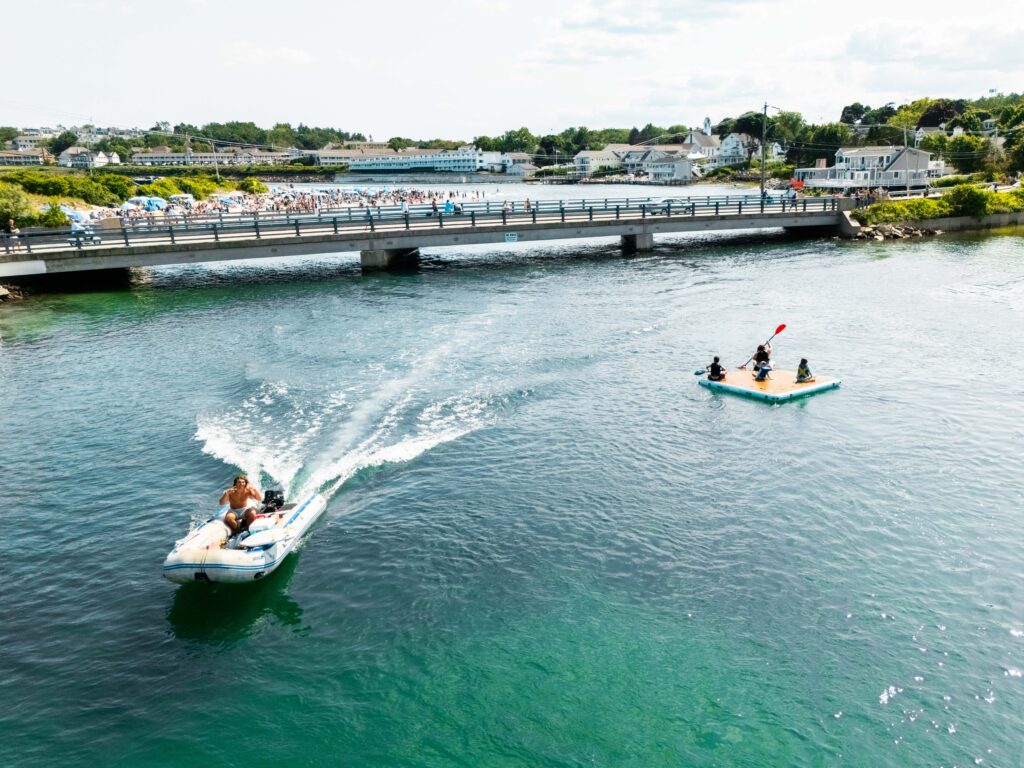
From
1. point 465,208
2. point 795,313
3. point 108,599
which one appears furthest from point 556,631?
point 465,208

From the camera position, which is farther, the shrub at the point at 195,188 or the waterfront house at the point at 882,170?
the shrub at the point at 195,188

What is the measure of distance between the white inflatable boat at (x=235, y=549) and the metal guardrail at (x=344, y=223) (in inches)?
1423

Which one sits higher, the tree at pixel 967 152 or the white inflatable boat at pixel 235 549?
the tree at pixel 967 152

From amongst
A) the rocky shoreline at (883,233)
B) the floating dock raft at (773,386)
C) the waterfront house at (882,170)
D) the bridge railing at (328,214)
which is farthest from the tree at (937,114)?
the floating dock raft at (773,386)

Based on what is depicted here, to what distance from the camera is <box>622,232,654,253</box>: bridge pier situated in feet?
200

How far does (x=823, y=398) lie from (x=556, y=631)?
1615cm

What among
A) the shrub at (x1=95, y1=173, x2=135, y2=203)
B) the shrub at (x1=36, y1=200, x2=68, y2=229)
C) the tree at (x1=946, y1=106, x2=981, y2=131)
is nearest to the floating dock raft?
the shrub at (x1=36, y1=200, x2=68, y2=229)

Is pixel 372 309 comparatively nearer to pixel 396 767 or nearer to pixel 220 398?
pixel 220 398

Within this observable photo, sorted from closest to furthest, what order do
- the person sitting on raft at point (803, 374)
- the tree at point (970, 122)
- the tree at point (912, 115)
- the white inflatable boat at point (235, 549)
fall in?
the white inflatable boat at point (235, 549) < the person sitting on raft at point (803, 374) < the tree at point (970, 122) < the tree at point (912, 115)

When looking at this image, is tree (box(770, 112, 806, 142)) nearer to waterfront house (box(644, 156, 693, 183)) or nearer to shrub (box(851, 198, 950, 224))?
waterfront house (box(644, 156, 693, 183))

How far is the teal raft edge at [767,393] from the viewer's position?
2592 centimetres

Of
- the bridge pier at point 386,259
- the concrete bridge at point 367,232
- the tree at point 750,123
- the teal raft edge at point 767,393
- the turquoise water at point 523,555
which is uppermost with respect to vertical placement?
the tree at point 750,123

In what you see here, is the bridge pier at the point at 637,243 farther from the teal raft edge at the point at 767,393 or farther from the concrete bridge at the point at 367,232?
the teal raft edge at the point at 767,393

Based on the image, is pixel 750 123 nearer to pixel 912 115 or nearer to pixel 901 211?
pixel 912 115
